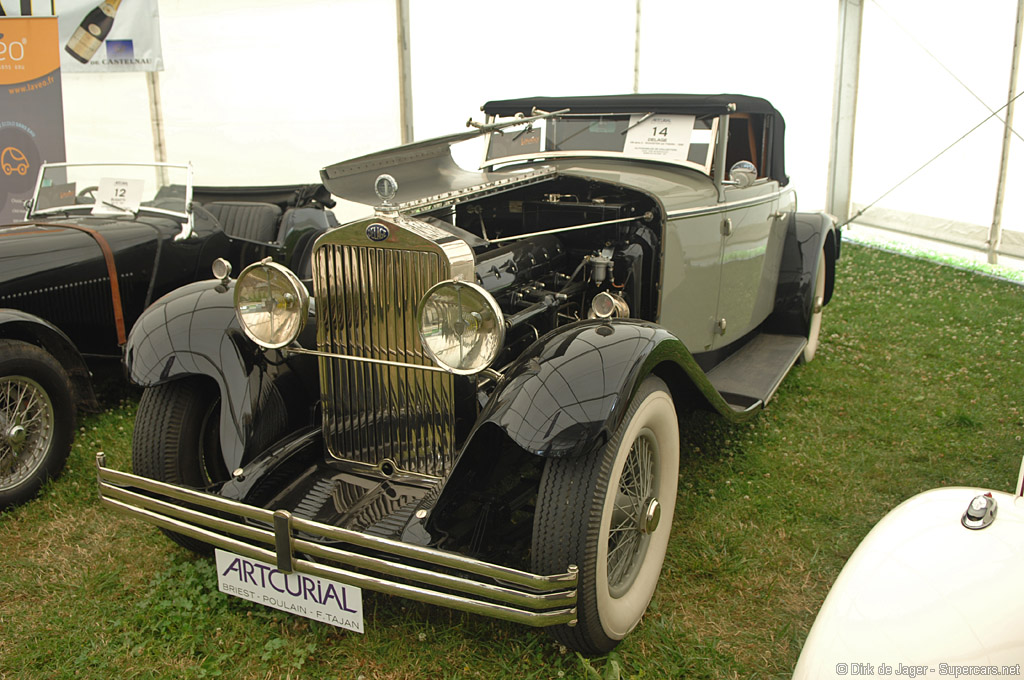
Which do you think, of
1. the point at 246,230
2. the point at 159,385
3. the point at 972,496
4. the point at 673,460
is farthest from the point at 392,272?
the point at 246,230

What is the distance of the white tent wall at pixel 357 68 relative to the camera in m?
7.22

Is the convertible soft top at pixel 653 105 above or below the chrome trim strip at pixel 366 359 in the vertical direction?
above

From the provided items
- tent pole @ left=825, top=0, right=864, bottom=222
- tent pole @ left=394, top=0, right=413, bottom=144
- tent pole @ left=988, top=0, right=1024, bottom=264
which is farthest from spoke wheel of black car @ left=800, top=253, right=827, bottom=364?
tent pole @ left=825, top=0, right=864, bottom=222

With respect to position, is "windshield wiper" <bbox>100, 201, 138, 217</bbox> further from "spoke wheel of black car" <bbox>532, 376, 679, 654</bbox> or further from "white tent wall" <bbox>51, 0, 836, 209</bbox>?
"spoke wheel of black car" <bbox>532, 376, 679, 654</bbox>

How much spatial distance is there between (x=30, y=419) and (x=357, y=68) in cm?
522

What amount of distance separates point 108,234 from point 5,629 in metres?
2.54

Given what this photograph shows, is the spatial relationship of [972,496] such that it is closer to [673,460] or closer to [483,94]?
[673,460]

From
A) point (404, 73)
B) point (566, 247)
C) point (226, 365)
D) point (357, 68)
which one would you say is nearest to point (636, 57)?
point (404, 73)

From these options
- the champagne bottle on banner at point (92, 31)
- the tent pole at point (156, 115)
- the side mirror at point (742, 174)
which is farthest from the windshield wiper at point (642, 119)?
the champagne bottle on banner at point (92, 31)

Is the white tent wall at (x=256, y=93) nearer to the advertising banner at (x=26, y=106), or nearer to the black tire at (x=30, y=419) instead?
the advertising banner at (x=26, y=106)

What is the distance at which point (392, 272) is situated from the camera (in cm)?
239

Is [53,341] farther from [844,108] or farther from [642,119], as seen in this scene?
[844,108]

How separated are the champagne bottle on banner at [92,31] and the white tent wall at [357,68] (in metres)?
0.25

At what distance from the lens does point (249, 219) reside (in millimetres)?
5453
